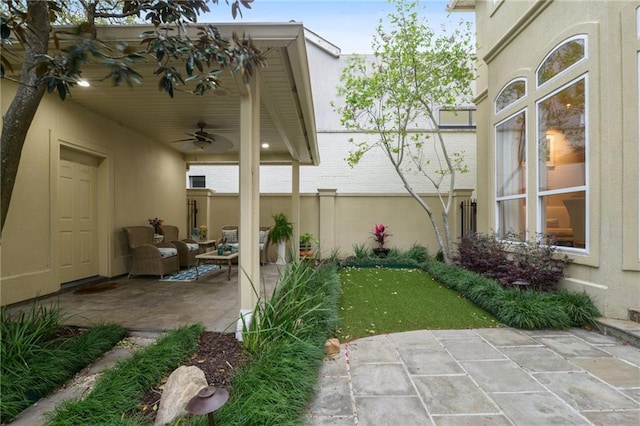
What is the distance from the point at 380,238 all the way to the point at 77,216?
655cm

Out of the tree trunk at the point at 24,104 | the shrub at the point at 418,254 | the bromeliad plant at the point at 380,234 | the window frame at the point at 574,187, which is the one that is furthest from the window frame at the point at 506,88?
the tree trunk at the point at 24,104

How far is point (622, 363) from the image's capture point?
272cm

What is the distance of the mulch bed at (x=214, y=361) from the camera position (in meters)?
2.15

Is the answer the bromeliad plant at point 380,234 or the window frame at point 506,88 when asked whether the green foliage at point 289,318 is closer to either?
the window frame at point 506,88

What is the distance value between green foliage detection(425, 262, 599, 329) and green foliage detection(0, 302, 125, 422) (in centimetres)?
419

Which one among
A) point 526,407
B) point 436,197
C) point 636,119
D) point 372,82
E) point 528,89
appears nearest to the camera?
point 526,407

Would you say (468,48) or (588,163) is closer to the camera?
(588,163)

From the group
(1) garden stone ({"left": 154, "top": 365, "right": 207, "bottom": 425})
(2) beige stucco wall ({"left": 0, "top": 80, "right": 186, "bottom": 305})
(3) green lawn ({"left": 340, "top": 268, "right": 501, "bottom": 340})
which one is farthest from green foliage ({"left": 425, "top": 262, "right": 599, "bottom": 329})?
(2) beige stucco wall ({"left": 0, "top": 80, "right": 186, "bottom": 305})

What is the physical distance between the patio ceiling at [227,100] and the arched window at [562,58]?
132 inches

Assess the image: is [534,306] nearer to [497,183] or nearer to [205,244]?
[497,183]

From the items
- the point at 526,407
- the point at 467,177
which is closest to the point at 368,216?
the point at 467,177

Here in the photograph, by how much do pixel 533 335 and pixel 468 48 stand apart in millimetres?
6198

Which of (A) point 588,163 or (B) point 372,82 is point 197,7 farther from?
(B) point 372,82

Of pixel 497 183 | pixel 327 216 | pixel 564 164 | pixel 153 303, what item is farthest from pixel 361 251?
pixel 153 303
